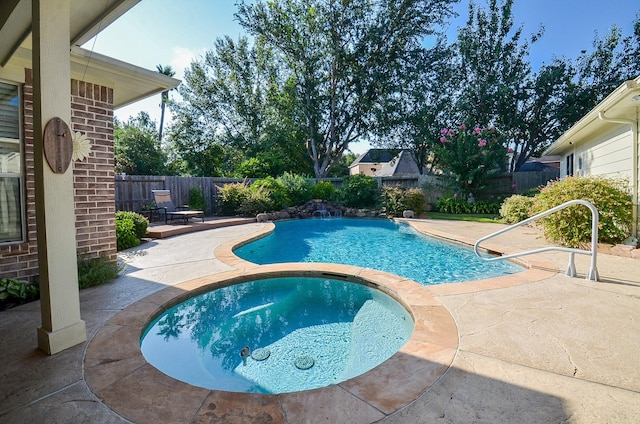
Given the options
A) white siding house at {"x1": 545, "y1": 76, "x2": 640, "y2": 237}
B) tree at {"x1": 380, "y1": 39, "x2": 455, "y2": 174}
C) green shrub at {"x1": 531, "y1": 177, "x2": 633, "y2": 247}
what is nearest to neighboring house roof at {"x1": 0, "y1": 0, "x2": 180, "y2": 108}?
white siding house at {"x1": 545, "y1": 76, "x2": 640, "y2": 237}

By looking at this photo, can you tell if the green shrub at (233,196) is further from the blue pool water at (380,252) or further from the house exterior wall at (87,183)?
the house exterior wall at (87,183)

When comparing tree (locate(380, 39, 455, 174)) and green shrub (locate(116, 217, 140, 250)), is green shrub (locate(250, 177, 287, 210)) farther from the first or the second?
tree (locate(380, 39, 455, 174))

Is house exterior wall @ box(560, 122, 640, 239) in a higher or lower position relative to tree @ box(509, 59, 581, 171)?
lower

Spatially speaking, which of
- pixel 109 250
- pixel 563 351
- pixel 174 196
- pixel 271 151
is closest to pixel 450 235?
pixel 563 351

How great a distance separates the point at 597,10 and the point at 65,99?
19.7 m

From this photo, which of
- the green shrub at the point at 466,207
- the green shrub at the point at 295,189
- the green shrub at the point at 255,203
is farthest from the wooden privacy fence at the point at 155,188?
the green shrub at the point at 466,207

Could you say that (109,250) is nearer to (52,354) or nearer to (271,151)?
(52,354)

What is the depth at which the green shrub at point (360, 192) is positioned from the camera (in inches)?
520

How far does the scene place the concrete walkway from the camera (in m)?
1.65

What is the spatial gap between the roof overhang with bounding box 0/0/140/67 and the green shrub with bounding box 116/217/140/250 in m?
3.67

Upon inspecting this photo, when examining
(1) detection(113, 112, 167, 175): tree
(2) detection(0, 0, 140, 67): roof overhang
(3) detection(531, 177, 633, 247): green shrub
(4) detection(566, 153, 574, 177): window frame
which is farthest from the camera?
(1) detection(113, 112, 167, 175): tree

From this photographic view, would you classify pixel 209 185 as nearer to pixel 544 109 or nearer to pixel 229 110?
pixel 229 110

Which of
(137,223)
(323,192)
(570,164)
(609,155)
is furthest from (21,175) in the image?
(570,164)

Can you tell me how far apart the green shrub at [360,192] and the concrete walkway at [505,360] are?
9479 mm
